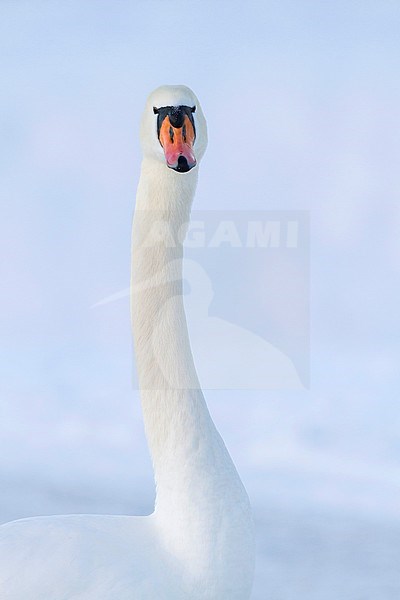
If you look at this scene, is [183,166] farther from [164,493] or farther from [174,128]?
[164,493]

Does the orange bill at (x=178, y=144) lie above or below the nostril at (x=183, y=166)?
above

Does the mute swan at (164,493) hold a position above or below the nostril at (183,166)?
below

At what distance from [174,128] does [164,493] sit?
26.9 inches

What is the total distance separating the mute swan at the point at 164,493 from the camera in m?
2.18

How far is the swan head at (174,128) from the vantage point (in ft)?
7.18

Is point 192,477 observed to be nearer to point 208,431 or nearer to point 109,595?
point 208,431

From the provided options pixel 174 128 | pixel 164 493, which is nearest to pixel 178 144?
pixel 174 128

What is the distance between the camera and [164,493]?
91.1 inches

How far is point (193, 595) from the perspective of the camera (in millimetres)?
2211

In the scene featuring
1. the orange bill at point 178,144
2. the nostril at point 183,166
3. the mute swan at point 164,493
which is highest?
the orange bill at point 178,144

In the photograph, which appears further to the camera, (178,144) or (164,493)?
(164,493)

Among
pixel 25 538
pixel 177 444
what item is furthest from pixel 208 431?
pixel 25 538

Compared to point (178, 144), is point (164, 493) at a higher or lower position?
lower

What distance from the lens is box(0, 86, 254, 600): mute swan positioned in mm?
2180
